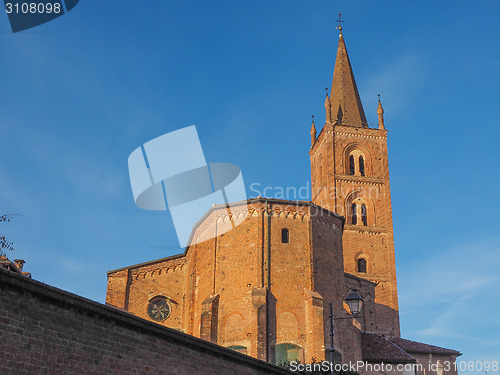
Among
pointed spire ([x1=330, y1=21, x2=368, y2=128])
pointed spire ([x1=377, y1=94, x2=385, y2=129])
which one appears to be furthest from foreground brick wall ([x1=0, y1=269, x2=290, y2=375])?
pointed spire ([x1=377, y1=94, x2=385, y2=129])

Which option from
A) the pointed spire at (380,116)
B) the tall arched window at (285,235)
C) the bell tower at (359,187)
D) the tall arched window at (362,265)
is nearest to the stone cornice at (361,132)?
the bell tower at (359,187)

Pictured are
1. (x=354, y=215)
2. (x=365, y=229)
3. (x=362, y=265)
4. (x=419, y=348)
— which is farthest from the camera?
(x=354, y=215)

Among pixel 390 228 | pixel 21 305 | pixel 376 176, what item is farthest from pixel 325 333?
pixel 376 176

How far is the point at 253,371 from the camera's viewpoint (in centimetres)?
1203

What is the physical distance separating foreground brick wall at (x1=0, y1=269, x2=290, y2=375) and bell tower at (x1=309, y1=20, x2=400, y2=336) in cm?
3418

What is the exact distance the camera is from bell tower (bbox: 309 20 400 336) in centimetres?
4325

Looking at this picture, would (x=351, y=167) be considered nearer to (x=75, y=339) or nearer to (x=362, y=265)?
(x=362, y=265)

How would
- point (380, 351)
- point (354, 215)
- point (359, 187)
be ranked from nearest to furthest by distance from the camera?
point (380, 351) < point (354, 215) < point (359, 187)

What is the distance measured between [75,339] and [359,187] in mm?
40543

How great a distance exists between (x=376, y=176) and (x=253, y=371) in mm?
37611

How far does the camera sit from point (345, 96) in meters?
51.7

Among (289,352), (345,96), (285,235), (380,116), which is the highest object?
(345,96)

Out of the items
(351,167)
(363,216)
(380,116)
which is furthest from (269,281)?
(380,116)

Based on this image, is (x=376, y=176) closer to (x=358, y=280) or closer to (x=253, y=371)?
(x=358, y=280)
